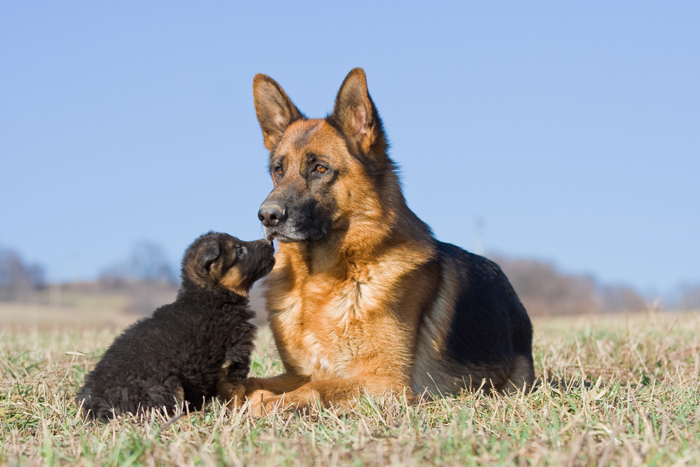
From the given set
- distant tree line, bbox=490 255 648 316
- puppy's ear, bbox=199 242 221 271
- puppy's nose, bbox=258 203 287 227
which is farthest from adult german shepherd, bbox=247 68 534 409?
distant tree line, bbox=490 255 648 316

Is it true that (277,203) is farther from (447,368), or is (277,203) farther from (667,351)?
(667,351)

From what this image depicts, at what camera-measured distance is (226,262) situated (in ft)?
17.1

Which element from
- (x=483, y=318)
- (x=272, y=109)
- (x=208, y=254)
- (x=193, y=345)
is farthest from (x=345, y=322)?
(x=272, y=109)

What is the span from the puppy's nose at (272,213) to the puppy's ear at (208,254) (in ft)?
2.08

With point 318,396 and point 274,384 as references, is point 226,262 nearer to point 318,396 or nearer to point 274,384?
point 274,384

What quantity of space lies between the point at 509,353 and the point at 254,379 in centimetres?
228

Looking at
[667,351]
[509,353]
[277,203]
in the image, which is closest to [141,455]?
[277,203]

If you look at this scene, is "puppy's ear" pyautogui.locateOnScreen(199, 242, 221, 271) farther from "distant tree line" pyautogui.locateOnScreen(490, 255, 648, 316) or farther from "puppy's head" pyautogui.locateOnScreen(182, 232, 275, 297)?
"distant tree line" pyautogui.locateOnScreen(490, 255, 648, 316)

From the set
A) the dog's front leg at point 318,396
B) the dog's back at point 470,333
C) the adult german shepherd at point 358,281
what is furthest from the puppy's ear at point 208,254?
the dog's back at point 470,333

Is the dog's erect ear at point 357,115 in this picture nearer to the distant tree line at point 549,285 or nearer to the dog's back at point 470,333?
the dog's back at point 470,333

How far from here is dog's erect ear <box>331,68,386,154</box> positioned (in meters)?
5.11

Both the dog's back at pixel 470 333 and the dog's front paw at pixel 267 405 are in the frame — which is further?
the dog's back at pixel 470 333

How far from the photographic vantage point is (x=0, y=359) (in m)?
6.23

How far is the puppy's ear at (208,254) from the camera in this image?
5125 millimetres
